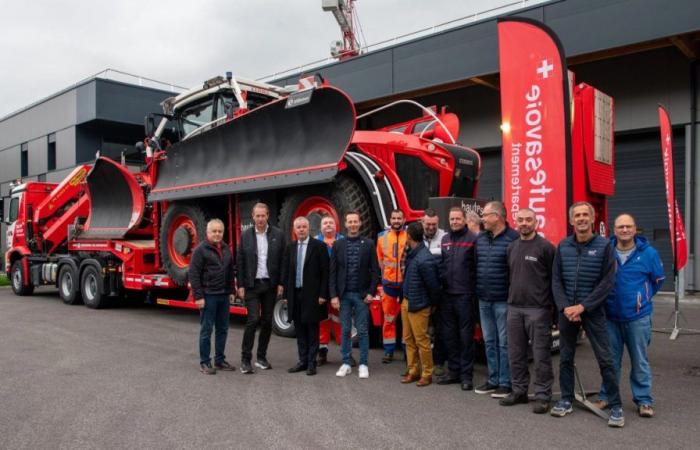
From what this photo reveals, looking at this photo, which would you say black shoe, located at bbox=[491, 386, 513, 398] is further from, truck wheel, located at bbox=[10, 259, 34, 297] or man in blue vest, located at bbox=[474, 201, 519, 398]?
truck wheel, located at bbox=[10, 259, 34, 297]

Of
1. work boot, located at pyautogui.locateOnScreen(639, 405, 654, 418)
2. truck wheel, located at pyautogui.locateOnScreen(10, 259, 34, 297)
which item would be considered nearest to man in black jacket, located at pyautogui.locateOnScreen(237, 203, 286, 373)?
work boot, located at pyautogui.locateOnScreen(639, 405, 654, 418)

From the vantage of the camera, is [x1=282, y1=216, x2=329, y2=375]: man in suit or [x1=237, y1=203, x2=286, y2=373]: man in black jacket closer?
[x1=282, y1=216, x2=329, y2=375]: man in suit

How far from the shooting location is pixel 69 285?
42.1 feet

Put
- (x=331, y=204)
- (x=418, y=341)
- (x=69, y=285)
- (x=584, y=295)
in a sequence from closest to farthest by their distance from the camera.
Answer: (x=584, y=295)
(x=418, y=341)
(x=331, y=204)
(x=69, y=285)

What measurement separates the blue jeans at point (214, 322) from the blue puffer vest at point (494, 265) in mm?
2720

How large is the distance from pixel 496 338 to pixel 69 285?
34.5ft

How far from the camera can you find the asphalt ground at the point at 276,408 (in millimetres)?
4121

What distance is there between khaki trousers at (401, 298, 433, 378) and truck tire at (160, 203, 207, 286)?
14.6ft

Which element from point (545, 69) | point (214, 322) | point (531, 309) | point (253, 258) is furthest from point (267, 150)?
point (531, 309)

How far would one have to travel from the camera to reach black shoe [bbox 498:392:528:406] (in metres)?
4.90

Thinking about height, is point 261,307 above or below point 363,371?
above

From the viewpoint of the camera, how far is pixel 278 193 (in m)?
8.22

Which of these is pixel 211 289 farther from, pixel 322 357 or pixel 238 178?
pixel 238 178

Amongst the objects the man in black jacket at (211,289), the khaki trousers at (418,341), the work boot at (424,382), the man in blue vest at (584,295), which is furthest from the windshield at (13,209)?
the man in blue vest at (584,295)
